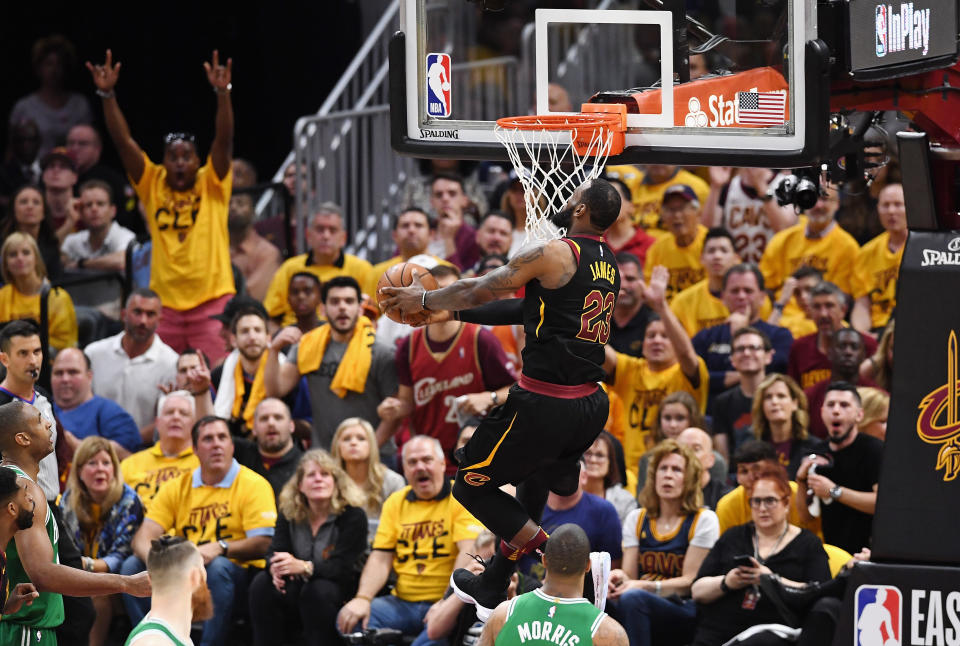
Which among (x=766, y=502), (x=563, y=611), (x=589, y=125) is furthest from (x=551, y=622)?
(x=589, y=125)

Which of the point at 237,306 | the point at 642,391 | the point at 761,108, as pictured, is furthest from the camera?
the point at 237,306

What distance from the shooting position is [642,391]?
11.5 meters

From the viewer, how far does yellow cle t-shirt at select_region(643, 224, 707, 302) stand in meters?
12.9

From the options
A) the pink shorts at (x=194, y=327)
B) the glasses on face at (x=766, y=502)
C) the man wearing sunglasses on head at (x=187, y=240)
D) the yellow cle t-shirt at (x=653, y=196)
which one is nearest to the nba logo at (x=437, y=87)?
the glasses on face at (x=766, y=502)

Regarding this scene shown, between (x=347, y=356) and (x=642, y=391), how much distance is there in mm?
2246

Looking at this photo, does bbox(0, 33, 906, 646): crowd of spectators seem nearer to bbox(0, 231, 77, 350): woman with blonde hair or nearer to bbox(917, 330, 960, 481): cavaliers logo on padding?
bbox(0, 231, 77, 350): woman with blonde hair

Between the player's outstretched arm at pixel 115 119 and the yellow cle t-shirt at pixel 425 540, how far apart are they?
14.9 ft

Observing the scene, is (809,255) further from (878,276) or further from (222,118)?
(222,118)

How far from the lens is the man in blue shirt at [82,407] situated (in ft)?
38.8

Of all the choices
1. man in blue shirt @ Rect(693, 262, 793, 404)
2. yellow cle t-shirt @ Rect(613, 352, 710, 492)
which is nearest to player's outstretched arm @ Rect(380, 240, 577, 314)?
yellow cle t-shirt @ Rect(613, 352, 710, 492)

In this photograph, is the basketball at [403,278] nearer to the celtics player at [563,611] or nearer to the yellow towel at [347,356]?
the celtics player at [563,611]

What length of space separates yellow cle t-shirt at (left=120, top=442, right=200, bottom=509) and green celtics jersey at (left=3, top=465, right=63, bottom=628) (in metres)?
2.73

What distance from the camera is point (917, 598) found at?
8.09 m

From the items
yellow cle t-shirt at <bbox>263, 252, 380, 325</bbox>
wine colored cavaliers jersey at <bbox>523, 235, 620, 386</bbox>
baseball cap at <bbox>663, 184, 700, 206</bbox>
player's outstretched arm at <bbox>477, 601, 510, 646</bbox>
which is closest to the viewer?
wine colored cavaliers jersey at <bbox>523, 235, 620, 386</bbox>
